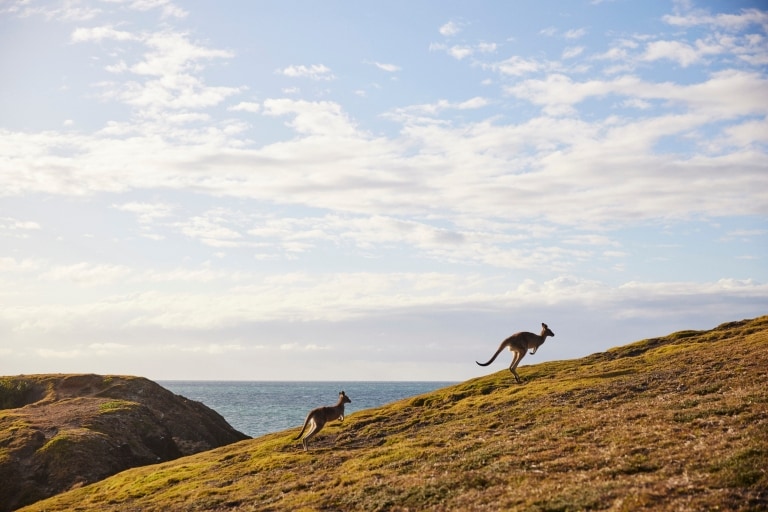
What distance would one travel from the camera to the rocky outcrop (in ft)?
180

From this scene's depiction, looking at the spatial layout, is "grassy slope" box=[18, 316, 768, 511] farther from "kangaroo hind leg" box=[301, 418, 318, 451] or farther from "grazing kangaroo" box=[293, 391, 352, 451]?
"grazing kangaroo" box=[293, 391, 352, 451]

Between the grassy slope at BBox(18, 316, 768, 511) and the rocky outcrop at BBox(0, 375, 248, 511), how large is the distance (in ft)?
24.8

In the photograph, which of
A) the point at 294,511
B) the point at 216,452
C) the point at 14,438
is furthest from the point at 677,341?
the point at 14,438

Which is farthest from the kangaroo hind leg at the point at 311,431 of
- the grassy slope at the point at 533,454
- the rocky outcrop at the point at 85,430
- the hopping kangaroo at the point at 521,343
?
the rocky outcrop at the point at 85,430

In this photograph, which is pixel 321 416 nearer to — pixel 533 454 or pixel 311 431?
pixel 311 431

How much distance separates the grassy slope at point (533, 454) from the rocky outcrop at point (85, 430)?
7547mm

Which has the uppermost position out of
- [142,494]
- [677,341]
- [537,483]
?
[677,341]

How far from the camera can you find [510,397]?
48156 millimetres

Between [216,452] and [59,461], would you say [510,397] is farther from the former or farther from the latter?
[59,461]

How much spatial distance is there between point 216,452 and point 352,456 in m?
20.8

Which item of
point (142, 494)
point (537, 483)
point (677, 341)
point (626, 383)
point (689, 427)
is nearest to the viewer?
point (537, 483)

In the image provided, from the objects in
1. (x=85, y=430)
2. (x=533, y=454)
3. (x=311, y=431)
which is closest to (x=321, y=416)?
(x=311, y=431)

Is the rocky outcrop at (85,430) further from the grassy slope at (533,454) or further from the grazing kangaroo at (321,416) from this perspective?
the grazing kangaroo at (321,416)

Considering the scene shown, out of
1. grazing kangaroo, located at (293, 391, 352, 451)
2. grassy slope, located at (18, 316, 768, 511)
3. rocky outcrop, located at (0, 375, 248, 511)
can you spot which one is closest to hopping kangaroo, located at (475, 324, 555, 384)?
grassy slope, located at (18, 316, 768, 511)
